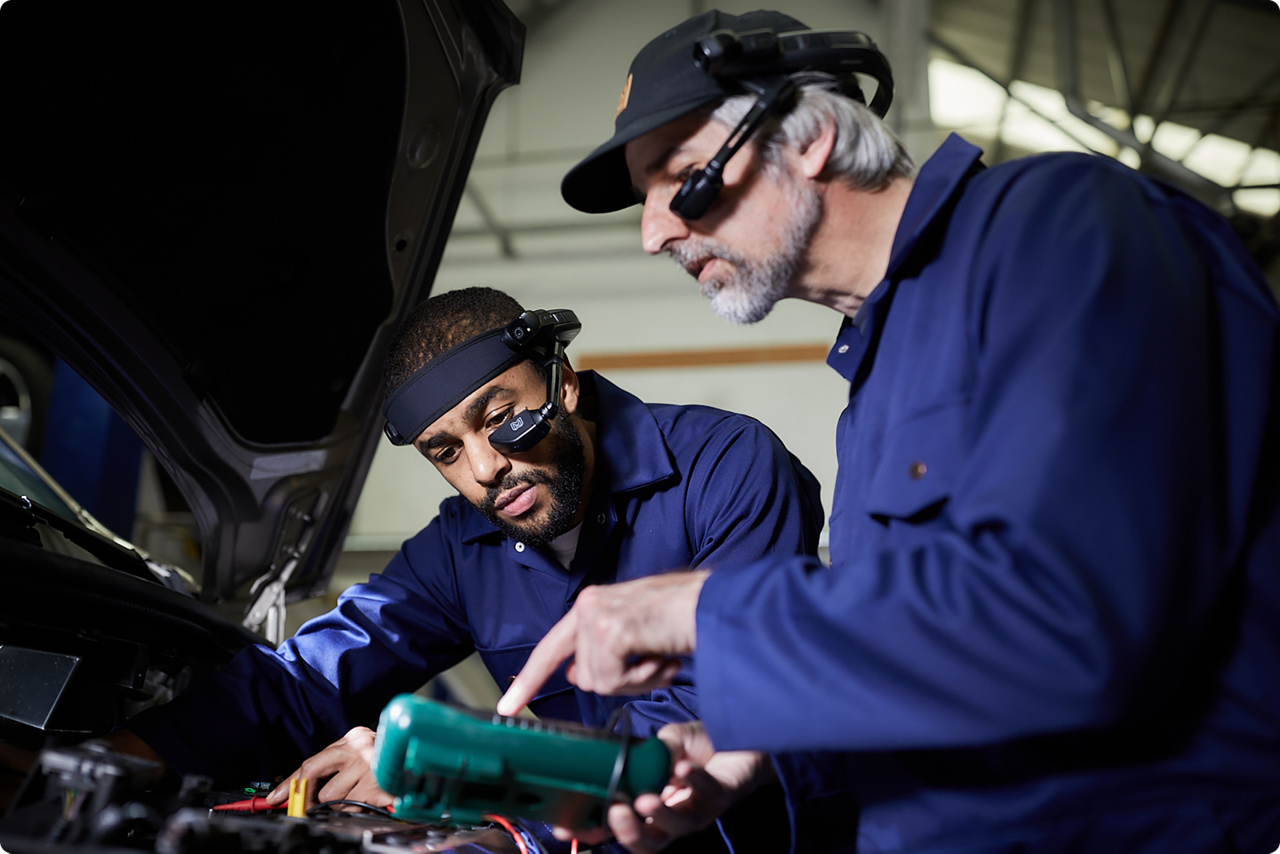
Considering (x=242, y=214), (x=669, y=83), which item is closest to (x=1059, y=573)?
(x=669, y=83)

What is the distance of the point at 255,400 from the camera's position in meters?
1.86

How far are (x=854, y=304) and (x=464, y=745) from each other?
0.66 m

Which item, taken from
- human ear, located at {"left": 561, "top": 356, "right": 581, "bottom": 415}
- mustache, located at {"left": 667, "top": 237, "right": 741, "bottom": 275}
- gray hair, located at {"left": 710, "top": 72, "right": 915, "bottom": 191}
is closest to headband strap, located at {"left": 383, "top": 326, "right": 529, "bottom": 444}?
human ear, located at {"left": 561, "top": 356, "right": 581, "bottom": 415}

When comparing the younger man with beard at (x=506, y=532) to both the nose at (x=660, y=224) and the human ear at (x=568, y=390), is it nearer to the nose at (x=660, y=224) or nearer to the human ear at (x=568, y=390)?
the human ear at (x=568, y=390)

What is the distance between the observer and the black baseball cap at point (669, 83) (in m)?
0.99

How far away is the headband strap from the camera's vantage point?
5.32 feet

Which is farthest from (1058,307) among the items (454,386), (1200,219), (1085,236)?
(454,386)

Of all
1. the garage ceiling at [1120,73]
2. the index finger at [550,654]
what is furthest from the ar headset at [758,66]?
the garage ceiling at [1120,73]

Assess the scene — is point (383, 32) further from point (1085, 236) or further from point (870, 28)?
point (870, 28)

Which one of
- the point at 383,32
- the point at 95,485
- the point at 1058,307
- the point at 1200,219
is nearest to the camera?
the point at 1058,307

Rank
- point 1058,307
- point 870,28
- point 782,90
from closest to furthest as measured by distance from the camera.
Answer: point 1058,307 → point 782,90 → point 870,28

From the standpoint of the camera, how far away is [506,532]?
68.1 inches

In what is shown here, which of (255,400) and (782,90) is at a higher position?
(782,90)

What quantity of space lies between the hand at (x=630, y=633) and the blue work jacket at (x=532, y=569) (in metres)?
0.68
